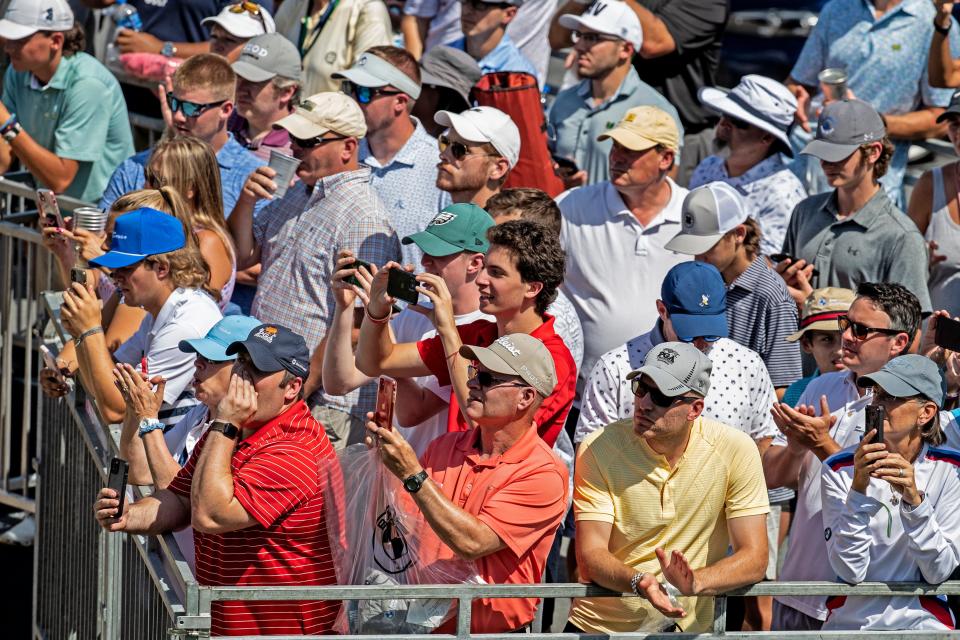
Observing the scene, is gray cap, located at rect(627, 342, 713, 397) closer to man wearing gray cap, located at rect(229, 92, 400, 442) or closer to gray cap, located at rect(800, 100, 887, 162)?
man wearing gray cap, located at rect(229, 92, 400, 442)

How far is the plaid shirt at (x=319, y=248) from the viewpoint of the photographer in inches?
248

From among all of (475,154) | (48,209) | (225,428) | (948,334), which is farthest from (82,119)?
(948,334)

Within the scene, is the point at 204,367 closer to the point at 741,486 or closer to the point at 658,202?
the point at 741,486

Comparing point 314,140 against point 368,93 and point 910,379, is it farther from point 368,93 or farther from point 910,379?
point 910,379

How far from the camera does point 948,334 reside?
5.38 metres

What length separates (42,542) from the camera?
275 inches

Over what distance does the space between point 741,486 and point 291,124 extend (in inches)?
112

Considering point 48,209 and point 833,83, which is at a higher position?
point 833,83

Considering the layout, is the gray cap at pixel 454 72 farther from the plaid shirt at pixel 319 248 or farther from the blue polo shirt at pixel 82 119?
the blue polo shirt at pixel 82 119

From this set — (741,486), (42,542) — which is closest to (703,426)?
(741,486)

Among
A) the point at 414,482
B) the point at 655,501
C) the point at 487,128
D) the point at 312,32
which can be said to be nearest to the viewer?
the point at 414,482

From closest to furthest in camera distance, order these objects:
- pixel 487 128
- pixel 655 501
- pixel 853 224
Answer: pixel 655 501, pixel 487 128, pixel 853 224

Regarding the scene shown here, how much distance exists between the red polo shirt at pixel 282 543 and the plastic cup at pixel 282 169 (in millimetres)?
2108

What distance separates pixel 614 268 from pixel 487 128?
34.0 inches
